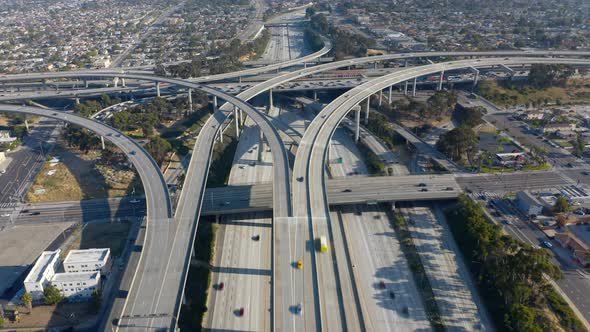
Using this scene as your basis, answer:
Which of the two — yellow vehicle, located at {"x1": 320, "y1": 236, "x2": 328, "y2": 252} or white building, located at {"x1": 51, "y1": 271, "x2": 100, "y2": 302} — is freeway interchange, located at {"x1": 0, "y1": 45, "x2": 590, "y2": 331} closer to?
yellow vehicle, located at {"x1": 320, "y1": 236, "x2": 328, "y2": 252}

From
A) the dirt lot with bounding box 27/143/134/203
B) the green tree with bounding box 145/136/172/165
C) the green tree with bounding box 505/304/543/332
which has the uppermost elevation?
the green tree with bounding box 145/136/172/165

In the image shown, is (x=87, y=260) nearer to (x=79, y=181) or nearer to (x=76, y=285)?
(x=76, y=285)

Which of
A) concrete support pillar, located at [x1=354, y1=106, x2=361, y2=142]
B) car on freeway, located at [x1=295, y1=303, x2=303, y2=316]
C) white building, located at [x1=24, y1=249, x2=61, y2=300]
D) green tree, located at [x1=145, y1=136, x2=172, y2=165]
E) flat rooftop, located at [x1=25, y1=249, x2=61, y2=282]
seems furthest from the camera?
concrete support pillar, located at [x1=354, y1=106, x2=361, y2=142]

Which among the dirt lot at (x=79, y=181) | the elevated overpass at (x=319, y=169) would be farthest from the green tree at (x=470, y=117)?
the dirt lot at (x=79, y=181)

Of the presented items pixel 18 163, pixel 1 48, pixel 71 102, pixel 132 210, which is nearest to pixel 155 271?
pixel 132 210

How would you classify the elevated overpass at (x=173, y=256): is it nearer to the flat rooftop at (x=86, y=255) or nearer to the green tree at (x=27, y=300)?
the flat rooftop at (x=86, y=255)

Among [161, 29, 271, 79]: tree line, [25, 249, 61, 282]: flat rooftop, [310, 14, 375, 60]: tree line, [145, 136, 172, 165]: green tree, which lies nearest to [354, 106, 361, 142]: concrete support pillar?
[145, 136, 172, 165]: green tree

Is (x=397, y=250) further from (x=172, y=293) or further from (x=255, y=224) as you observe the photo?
(x=172, y=293)
